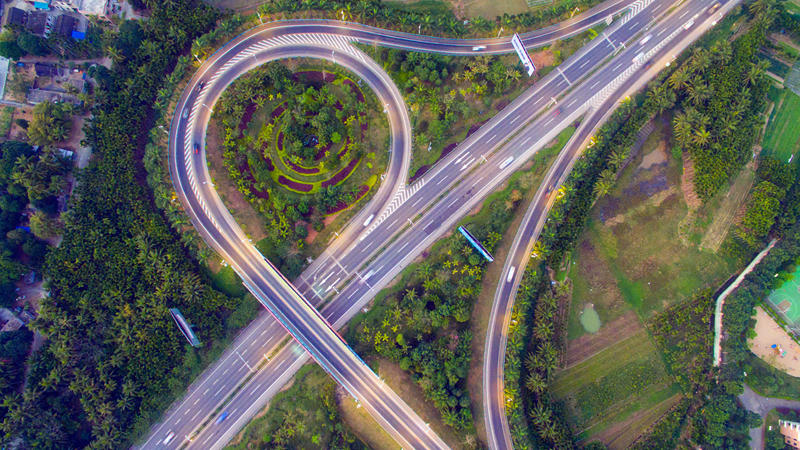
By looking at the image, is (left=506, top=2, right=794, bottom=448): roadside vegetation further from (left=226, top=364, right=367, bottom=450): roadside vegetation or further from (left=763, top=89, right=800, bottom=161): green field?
(left=226, top=364, right=367, bottom=450): roadside vegetation

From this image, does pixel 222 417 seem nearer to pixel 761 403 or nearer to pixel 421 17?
pixel 421 17

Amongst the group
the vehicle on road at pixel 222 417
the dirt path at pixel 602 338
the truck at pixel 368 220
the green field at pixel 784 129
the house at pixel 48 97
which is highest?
the house at pixel 48 97

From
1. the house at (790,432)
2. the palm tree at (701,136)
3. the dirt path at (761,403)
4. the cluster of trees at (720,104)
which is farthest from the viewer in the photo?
the cluster of trees at (720,104)

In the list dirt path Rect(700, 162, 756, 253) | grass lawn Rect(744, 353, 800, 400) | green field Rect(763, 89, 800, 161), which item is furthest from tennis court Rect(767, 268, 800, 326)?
green field Rect(763, 89, 800, 161)

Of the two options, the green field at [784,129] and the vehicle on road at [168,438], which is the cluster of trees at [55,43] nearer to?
the vehicle on road at [168,438]

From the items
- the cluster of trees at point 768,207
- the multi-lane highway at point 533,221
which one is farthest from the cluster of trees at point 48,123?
the cluster of trees at point 768,207

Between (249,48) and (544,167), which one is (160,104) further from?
(544,167)
